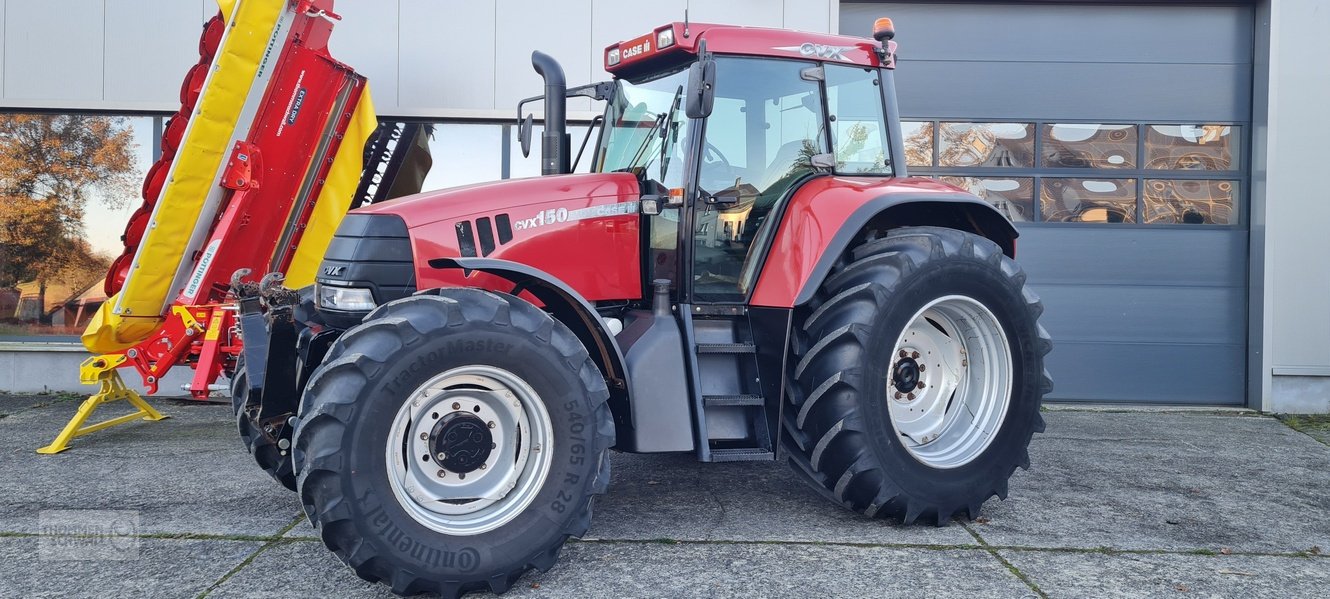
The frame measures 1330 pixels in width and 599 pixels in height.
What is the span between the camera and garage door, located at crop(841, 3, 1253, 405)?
8125 millimetres

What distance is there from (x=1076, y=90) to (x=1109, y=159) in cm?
68

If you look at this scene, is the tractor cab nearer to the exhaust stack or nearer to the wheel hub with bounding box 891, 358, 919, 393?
the exhaust stack

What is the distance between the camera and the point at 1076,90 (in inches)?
324

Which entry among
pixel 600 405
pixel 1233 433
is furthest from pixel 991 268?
pixel 1233 433

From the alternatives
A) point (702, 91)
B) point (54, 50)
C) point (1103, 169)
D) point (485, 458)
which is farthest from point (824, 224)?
point (54, 50)

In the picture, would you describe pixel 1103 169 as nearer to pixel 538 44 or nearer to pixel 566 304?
pixel 538 44

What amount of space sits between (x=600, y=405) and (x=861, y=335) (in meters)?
1.23

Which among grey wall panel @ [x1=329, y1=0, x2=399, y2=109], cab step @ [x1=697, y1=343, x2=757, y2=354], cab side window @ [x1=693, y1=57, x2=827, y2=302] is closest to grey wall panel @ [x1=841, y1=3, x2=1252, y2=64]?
grey wall panel @ [x1=329, y1=0, x2=399, y2=109]

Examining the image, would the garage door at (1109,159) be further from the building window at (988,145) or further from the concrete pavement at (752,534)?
the concrete pavement at (752,534)

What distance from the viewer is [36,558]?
3.65 meters

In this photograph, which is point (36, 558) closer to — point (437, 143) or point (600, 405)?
point (600, 405)

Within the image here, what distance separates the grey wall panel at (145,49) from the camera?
7.86 meters

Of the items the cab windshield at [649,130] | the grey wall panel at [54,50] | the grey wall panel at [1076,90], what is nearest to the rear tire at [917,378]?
the cab windshield at [649,130]

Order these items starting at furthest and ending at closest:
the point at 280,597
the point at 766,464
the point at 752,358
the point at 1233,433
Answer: the point at 1233,433 < the point at 766,464 < the point at 752,358 < the point at 280,597
